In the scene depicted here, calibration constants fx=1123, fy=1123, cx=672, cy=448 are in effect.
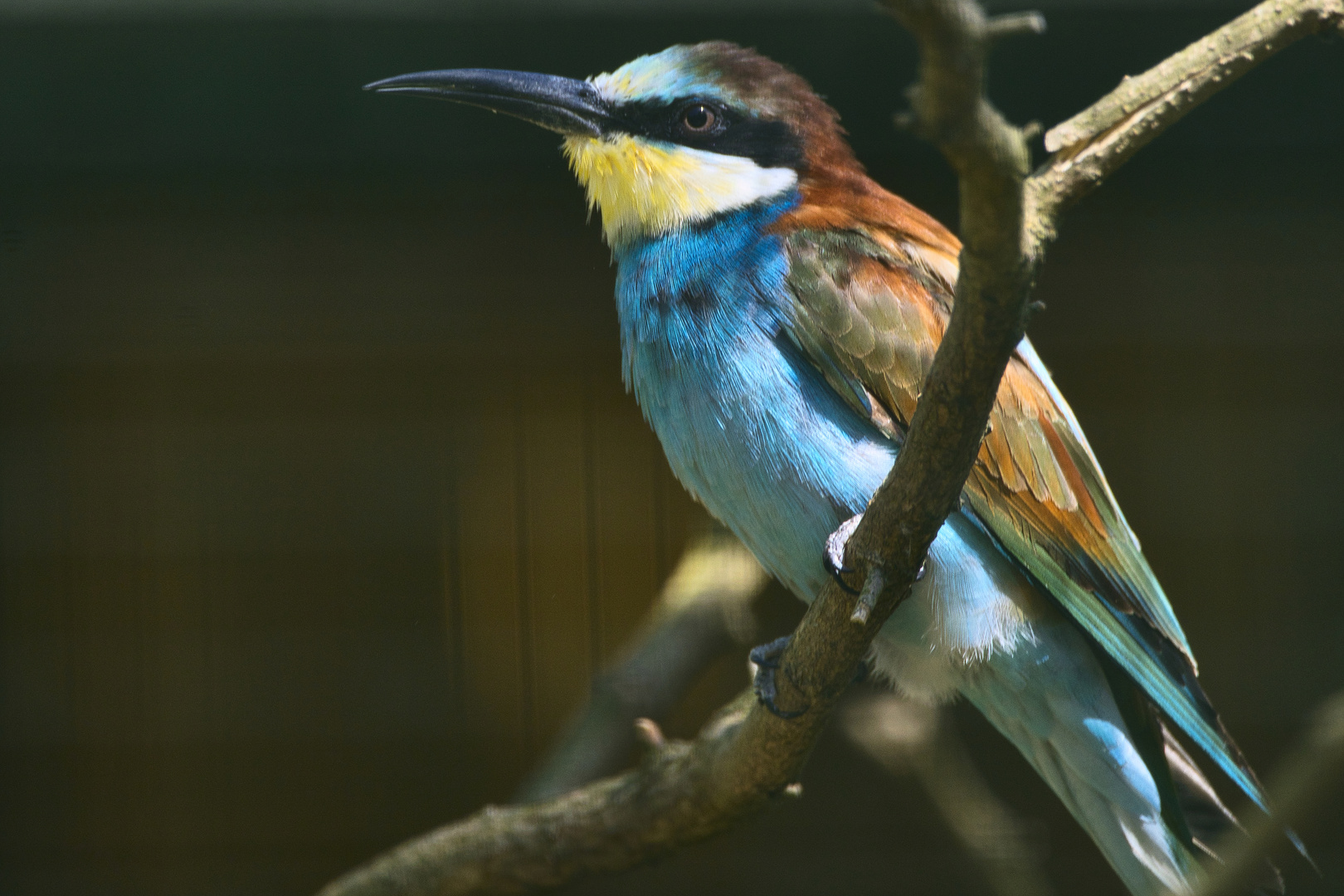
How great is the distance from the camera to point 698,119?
132 cm

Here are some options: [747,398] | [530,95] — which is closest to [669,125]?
[530,95]

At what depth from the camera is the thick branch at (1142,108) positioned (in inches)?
25.5

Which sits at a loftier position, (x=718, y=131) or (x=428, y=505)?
(x=718, y=131)

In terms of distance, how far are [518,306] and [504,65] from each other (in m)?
0.60

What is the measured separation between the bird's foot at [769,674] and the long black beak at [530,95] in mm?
632

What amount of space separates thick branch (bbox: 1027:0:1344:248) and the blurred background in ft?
5.18

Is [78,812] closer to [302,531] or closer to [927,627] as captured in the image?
[302,531]

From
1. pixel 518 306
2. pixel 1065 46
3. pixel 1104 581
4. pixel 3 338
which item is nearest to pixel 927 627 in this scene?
pixel 1104 581

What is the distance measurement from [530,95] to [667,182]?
190 mm

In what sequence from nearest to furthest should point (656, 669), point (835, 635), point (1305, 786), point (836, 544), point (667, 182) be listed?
point (1305, 786), point (835, 635), point (836, 544), point (667, 182), point (656, 669)

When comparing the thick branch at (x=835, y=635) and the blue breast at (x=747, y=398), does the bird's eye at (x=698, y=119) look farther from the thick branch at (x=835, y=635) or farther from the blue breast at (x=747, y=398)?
the thick branch at (x=835, y=635)

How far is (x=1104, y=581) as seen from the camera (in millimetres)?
1211

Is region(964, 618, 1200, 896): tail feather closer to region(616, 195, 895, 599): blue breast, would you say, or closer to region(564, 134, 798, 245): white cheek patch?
region(616, 195, 895, 599): blue breast

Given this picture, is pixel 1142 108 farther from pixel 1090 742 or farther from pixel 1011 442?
pixel 1090 742
